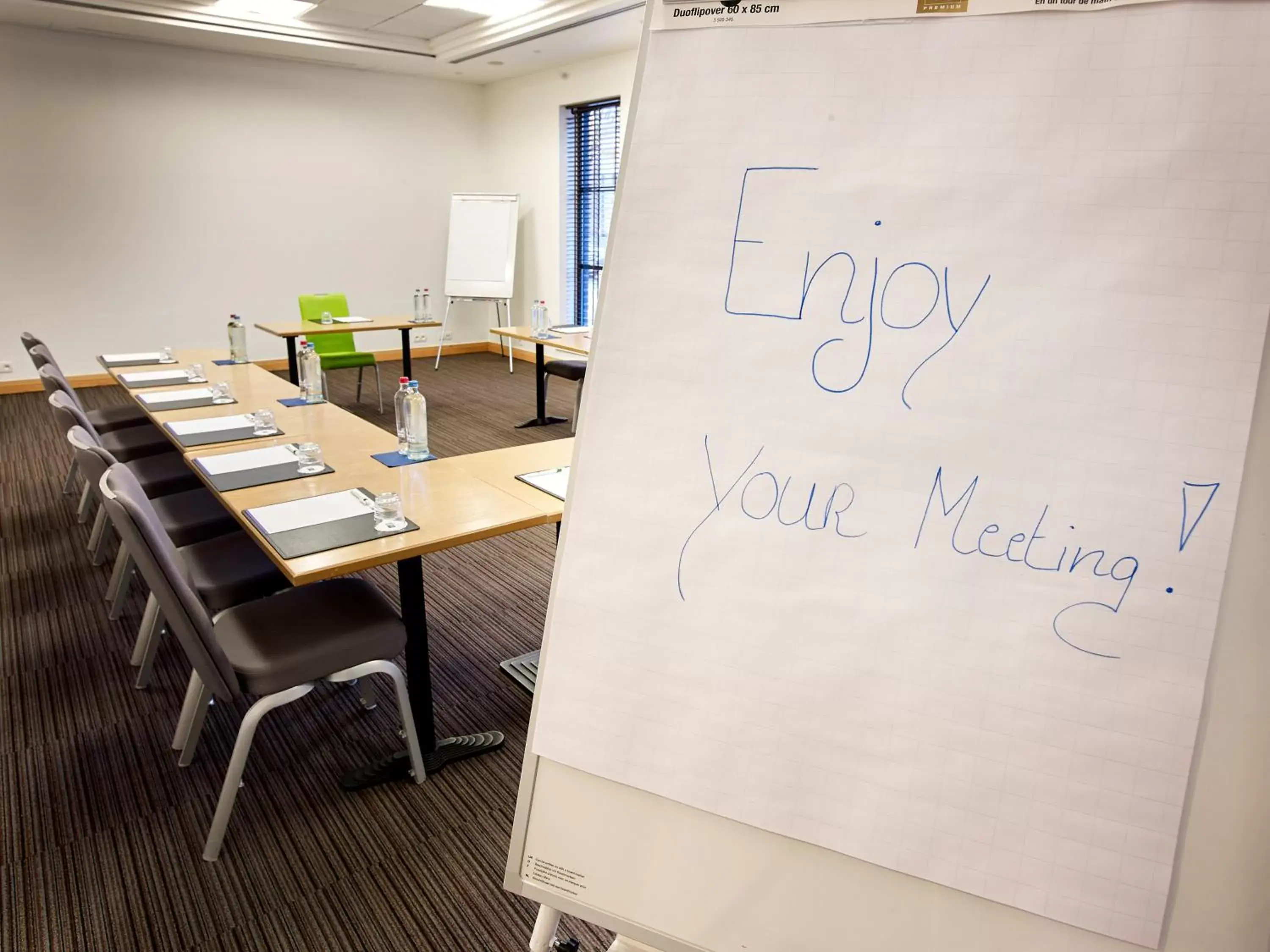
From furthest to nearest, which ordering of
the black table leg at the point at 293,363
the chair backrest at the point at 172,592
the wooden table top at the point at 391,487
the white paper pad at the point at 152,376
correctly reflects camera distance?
the black table leg at the point at 293,363 < the white paper pad at the point at 152,376 < the wooden table top at the point at 391,487 < the chair backrest at the point at 172,592

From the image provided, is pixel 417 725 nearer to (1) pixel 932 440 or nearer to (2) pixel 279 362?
(1) pixel 932 440

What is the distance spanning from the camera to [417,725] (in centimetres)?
224

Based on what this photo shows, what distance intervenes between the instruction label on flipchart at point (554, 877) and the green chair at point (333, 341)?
19.1ft

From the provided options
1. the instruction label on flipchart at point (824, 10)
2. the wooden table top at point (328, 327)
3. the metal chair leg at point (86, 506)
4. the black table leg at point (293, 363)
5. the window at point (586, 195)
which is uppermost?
the window at point (586, 195)

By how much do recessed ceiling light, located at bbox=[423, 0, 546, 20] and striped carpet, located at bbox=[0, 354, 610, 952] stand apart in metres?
4.76

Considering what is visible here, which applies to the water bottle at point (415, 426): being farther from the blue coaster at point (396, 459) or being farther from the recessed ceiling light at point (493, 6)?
the recessed ceiling light at point (493, 6)

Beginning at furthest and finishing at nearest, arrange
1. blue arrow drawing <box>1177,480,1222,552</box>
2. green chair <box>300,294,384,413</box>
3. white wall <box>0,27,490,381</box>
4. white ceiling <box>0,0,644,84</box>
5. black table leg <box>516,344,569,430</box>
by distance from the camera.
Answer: white wall <box>0,27,490,381</box>
green chair <box>300,294,384,413</box>
black table leg <box>516,344,569,430</box>
white ceiling <box>0,0,644,84</box>
blue arrow drawing <box>1177,480,1222,552</box>

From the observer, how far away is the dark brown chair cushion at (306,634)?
185 cm

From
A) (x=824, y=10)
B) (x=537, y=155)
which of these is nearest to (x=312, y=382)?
(x=824, y=10)

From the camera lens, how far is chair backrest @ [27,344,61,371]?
3.61 meters

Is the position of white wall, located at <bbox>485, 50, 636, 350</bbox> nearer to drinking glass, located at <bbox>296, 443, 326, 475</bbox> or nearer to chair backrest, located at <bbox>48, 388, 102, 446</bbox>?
chair backrest, located at <bbox>48, 388, 102, 446</bbox>

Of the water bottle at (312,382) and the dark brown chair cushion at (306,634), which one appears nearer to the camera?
the dark brown chair cushion at (306,634)

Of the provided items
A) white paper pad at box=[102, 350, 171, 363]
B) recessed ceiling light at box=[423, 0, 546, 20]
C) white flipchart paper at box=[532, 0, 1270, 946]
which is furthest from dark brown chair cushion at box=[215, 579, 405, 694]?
recessed ceiling light at box=[423, 0, 546, 20]

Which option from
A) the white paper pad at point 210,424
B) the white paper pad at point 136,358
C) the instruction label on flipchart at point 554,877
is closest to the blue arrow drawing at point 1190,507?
the instruction label on flipchart at point 554,877
